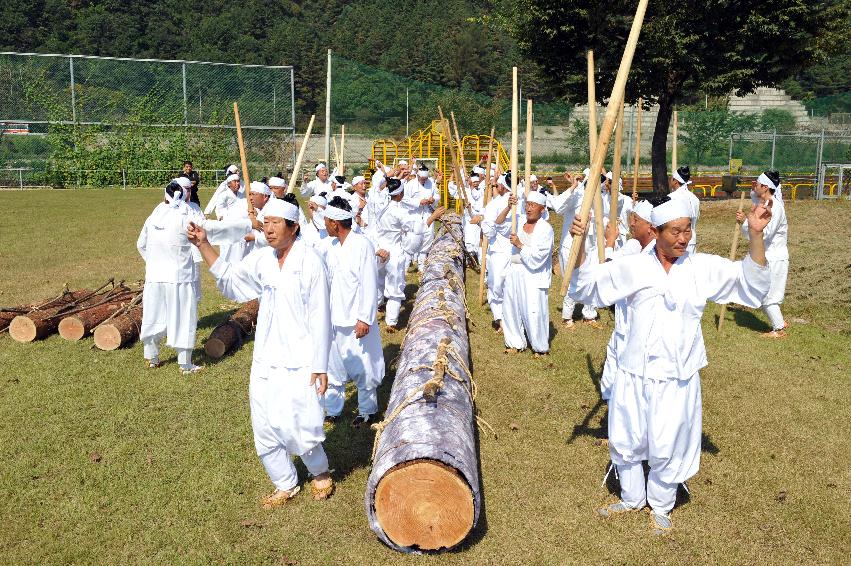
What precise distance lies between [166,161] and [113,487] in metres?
30.2

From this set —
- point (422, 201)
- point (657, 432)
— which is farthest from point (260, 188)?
point (657, 432)

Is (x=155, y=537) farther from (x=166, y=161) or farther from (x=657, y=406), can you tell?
(x=166, y=161)

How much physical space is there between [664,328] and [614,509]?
145cm

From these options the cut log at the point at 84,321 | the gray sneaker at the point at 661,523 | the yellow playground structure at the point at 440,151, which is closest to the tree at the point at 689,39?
the yellow playground structure at the point at 440,151

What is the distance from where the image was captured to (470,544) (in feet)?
15.4

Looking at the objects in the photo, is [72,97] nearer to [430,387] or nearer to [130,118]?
[130,118]

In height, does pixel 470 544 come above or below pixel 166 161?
below

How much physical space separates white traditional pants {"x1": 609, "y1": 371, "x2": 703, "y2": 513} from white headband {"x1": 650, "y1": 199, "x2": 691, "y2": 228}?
1.04 meters

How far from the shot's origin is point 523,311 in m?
8.67

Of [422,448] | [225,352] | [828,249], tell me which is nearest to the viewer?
A: [422,448]

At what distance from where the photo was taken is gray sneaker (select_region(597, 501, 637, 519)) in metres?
5.04

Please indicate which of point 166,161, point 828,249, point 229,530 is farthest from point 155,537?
point 166,161

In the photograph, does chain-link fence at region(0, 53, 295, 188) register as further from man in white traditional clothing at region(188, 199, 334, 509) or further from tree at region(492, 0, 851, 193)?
man in white traditional clothing at region(188, 199, 334, 509)

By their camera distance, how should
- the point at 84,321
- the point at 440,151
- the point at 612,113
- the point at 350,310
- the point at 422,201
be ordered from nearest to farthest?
the point at 612,113, the point at 350,310, the point at 84,321, the point at 422,201, the point at 440,151
